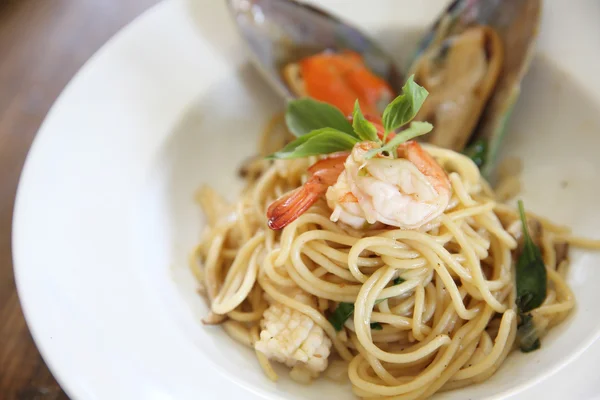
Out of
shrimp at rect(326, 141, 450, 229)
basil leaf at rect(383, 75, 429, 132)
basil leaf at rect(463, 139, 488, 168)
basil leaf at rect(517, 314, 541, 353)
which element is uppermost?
basil leaf at rect(383, 75, 429, 132)

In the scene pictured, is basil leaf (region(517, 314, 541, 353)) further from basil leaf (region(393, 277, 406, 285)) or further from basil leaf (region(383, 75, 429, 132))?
basil leaf (region(383, 75, 429, 132))

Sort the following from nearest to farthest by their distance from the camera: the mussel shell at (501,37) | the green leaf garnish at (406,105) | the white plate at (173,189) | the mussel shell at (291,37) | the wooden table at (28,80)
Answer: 1. the green leaf garnish at (406,105)
2. the white plate at (173,189)
3. the wooden table at (28,80)
4. the mussel shell at (501,37)
5. the mussel shell at (291,37)

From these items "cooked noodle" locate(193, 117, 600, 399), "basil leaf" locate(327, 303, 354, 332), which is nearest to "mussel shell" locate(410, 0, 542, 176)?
"cooked noodle" locate(193, 117, 600, 399)

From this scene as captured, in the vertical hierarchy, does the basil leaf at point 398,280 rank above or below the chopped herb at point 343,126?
below

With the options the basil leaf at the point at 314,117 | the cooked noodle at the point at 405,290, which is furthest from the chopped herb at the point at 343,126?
the cooked noodle at the point at 405,290

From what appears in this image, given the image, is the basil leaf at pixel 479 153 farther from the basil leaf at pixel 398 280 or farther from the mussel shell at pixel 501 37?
the basil leaf at pixel 398 280
